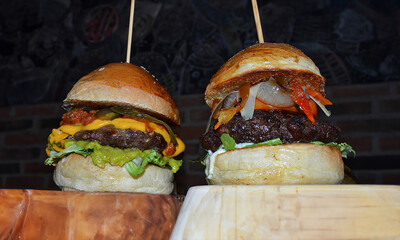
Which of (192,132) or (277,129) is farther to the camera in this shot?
(192,132)

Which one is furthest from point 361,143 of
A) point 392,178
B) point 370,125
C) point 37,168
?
point 37,168

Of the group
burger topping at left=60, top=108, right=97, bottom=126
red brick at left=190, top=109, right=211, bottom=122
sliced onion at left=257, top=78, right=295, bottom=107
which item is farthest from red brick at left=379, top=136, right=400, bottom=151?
burger topping at left=60, top=108, right=97, bottom=126

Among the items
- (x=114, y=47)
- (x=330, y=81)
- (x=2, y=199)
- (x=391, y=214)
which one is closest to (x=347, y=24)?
(x=330, y=81)

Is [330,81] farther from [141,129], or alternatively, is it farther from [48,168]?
[48,168]

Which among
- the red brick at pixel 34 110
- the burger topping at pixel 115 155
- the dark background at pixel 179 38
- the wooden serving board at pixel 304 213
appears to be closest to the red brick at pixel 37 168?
the red brick at pixel 34 110

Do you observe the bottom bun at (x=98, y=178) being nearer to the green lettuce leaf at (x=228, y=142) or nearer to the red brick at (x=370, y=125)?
the green lettuce leaf at (x=228, y=142)

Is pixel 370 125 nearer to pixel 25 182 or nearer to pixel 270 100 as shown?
pixel 270 100
